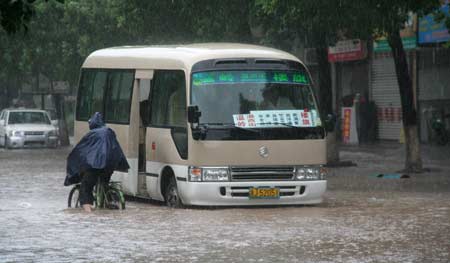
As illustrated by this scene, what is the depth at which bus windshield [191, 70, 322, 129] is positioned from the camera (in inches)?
749

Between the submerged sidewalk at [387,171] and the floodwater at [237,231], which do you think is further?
the submerged sidewalk at [387,171]

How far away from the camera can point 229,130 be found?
61.7 ft

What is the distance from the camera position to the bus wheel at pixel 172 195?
19250 millimetres

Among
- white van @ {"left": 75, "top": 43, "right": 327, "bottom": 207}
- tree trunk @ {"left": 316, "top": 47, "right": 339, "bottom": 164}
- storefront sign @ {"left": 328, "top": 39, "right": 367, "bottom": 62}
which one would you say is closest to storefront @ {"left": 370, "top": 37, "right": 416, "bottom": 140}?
storefront sign @ {"left": 328, "top": 39, "right": 367, "bottom": 62}

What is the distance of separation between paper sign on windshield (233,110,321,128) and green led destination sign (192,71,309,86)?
0.58 metres

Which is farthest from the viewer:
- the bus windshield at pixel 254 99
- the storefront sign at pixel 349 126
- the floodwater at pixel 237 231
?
the storefront sign at pixel 349 126

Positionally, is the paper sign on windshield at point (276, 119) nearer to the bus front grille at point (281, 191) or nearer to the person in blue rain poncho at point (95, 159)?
the bus front grille at point (281, 191)

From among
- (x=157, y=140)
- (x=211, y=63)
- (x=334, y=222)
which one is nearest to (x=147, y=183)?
(x=157, y=140)

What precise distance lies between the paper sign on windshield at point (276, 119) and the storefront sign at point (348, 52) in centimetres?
2539

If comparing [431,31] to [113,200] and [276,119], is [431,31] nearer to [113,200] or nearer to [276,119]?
[276,119]

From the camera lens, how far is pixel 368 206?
19.6 metres

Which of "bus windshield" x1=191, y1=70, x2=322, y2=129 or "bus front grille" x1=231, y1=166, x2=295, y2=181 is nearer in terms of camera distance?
"bus front grille" x1=231, y1=166, x2=295, y2=181

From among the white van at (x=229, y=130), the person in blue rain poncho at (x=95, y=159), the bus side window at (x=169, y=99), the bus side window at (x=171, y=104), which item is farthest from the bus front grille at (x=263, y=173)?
the person in blue rain poncho at (x=95, y=159)

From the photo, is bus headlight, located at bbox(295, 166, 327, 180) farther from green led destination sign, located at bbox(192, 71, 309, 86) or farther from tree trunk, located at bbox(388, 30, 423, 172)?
tree trunk, located at bbox(388, 30, 423, 172)
